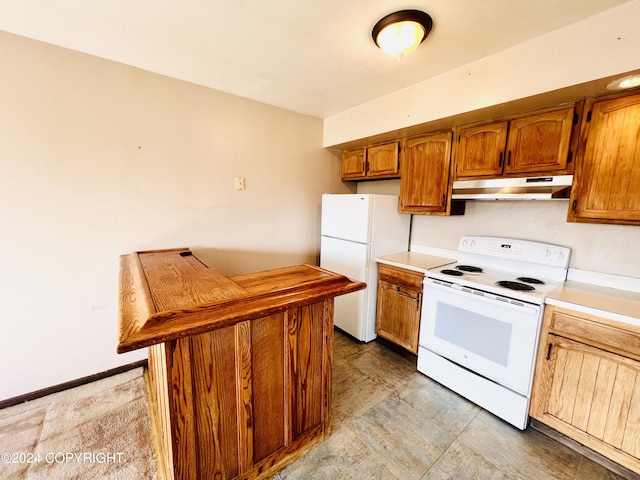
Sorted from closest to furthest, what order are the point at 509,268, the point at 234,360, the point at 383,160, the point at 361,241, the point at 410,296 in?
1. the point at 234,360
2. the point at 509,268
3. the point at 410,296
4. the point at 361,241
5. the point at 383,160

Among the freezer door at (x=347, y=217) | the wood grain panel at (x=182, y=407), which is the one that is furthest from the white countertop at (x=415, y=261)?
the wood grain panel at (x=182, y=407)

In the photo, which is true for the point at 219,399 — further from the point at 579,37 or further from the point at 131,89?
the point at 579,37

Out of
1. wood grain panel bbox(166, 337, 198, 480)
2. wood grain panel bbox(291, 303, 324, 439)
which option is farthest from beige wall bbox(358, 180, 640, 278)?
wood grain panel bbox(166, 337, 198, 480)

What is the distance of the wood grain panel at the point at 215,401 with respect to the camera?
3.47ft

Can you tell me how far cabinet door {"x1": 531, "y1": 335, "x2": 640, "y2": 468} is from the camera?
132 centimetres

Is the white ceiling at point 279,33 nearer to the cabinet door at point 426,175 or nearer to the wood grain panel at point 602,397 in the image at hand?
the cabinet door at point 426,175

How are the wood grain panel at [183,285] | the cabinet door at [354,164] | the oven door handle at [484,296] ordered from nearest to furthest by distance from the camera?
the wood grain panel at [183,285], the oven door handle at [484,296], the cabinet door at [354,164]

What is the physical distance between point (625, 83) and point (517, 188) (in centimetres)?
69

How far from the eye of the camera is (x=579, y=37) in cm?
140

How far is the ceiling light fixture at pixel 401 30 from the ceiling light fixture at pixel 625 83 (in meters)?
1.03

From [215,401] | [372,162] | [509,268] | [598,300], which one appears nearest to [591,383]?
[598,300]

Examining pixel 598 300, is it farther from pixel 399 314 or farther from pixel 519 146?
pixel 399 314

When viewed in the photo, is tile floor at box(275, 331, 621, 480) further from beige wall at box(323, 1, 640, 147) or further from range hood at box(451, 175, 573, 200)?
beige wall at box(323, 1, 640, 147)

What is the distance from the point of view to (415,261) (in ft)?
8.03
